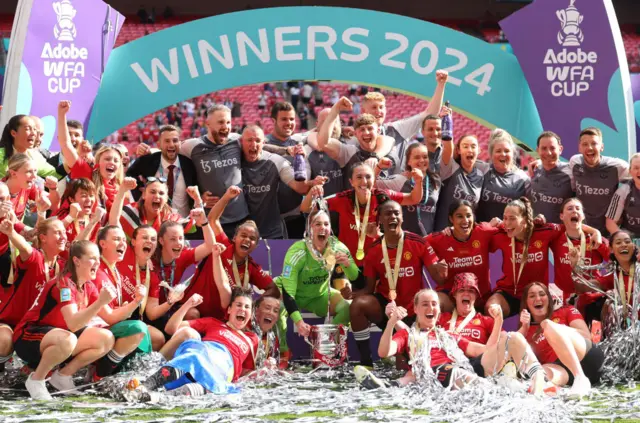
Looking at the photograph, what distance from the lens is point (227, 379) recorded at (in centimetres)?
643

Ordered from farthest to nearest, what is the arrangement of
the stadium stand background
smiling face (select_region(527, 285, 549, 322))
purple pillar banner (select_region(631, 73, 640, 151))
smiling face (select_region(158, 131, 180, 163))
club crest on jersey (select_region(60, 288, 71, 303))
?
the stadium stand background
purple pillar banner (select_region(631, 73, 640, 151))
smiling face (select_region(158, 131, 180, 163))
smiling face (select_region(527, 285, 549, 322))
club crest on jersey (select_region(60, 288, 71, 303))

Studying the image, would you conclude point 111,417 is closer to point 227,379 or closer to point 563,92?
point 227,379

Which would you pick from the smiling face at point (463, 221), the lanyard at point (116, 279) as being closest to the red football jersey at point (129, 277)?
the lanyard at point (116, 279)

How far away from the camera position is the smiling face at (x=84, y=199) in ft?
23.6

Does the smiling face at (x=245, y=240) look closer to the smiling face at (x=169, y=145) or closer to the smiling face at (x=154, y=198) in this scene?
the smiling face at (x=154, y=198)

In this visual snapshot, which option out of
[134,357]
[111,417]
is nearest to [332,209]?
[134,357]

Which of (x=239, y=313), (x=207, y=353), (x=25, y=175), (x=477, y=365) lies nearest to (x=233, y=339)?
(x=239, y=313)

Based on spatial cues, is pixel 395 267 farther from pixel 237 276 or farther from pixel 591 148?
pixel 591 148

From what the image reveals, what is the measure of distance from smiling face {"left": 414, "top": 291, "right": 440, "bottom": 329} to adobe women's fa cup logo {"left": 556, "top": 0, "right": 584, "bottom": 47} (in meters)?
4.32

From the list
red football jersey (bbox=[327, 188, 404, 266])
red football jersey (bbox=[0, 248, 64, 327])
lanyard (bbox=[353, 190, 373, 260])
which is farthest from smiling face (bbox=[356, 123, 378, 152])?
red football jersey (bbox=[0, 248, 64, 327])

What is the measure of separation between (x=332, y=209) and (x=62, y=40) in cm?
370

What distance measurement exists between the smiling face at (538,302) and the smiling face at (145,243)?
2.69m

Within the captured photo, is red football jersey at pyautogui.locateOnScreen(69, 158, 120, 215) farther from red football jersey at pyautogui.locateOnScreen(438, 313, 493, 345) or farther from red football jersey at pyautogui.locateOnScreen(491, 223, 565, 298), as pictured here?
red football jersey at pyautogui.locateOnScreen(491, 223, 565, 298)

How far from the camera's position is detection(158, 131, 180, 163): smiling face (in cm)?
851
